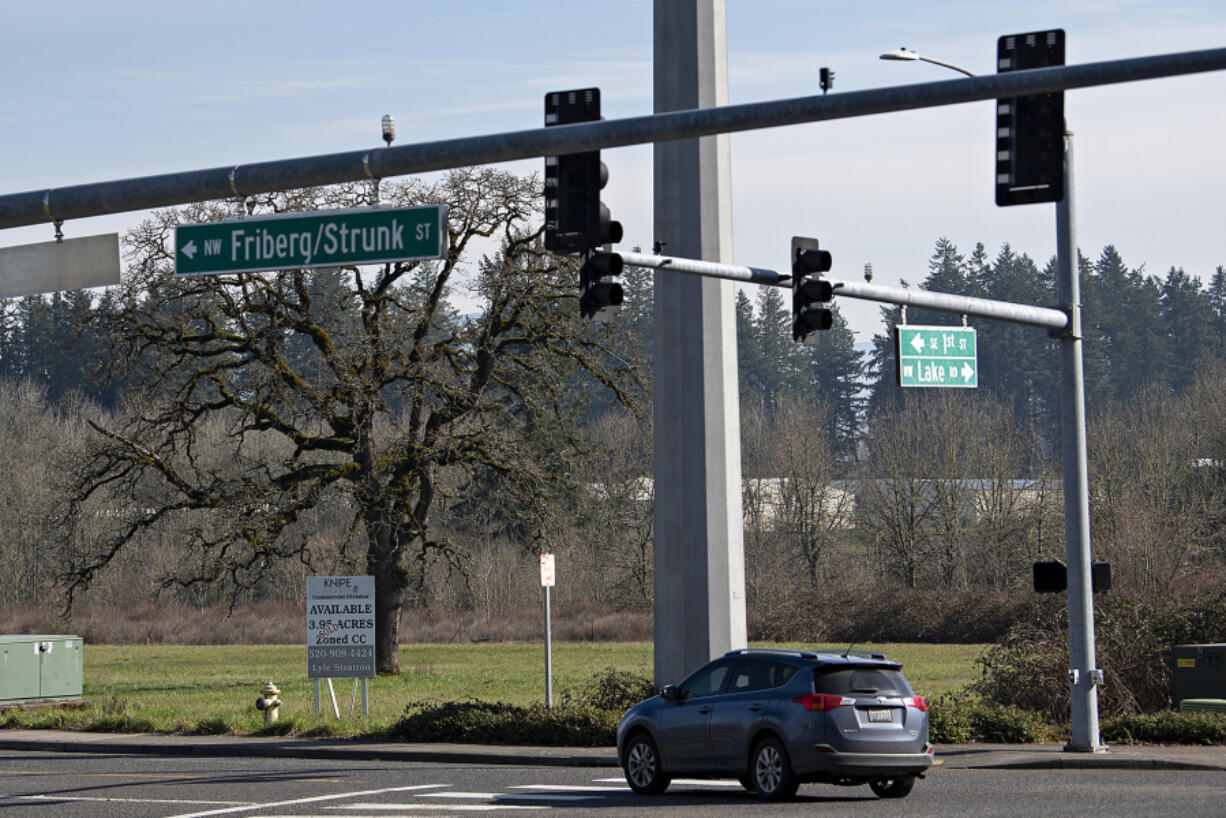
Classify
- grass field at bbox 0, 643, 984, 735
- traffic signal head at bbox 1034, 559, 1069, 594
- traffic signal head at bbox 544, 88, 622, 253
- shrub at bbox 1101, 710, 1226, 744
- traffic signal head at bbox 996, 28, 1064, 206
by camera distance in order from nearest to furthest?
1. traffic signal head at bbox 996, 28, 1064, 206
2. traffic signal head at bbox 544, 88, 622, 253
3. traffic signal head at bbox 1034, 559, 1069, 594
4. shrub at bbox 1101, 710, 1226, 744
5. grass field at bbox 0, 643, 984, 735

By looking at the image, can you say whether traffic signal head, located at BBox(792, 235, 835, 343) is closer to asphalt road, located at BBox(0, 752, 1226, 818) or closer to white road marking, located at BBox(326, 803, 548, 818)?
asphalt road, located at BBox(0, 752, 1226, 818)

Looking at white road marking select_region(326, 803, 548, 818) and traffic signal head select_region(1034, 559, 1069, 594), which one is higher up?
traffic signal head select_region(1034, 559, 1069, 594)

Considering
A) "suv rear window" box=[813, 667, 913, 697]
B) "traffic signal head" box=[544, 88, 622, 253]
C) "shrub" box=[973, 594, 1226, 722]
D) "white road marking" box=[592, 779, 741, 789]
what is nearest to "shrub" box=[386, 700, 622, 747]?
"white road marking" box=[592, 779, 741, 789]

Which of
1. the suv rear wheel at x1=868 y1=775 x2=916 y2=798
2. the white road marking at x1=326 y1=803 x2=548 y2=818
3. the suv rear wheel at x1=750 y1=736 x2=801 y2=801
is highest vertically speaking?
the suv rear wheel at x1=750 y1=736 x2=801 y2=801

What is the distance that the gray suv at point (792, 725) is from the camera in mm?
16172

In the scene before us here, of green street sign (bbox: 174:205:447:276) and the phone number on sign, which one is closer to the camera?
green street sign (bbox: 174:205:447:276)

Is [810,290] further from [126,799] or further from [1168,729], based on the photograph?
[126,799]

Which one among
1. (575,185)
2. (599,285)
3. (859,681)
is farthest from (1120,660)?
(575,185)

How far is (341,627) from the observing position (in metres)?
28.2

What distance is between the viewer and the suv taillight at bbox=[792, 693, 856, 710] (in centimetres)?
1617

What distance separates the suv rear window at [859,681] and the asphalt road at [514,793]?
3.81 feet

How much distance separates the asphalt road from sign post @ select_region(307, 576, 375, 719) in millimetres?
4657

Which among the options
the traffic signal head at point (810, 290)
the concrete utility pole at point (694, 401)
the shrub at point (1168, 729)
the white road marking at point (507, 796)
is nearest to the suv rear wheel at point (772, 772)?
the white road marking at point (507, 796)

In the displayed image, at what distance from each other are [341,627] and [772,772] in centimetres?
1329
